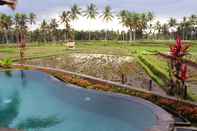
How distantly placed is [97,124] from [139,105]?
2564mm

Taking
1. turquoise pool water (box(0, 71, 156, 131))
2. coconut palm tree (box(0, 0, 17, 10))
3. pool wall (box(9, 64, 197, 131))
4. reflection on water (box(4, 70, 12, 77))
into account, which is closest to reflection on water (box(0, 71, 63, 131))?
turquoise pool water (box(0, 71, 156, 131))

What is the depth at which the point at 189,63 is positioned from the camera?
1399 inches

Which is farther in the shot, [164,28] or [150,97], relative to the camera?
[164,28]

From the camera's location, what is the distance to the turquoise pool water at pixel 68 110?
53.7ft

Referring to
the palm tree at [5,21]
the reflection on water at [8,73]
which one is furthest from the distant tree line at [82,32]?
the reflection on water at [8,73]

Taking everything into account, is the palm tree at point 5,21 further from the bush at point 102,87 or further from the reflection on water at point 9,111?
the bush at point 102,87

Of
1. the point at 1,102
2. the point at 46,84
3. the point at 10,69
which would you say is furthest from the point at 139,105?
the point at 10,69

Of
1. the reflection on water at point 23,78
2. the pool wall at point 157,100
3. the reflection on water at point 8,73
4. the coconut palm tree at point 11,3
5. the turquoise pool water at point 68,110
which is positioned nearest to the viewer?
the coconut palm tree at point 11,3

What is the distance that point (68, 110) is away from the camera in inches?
780

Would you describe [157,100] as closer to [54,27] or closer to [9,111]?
[9,111]

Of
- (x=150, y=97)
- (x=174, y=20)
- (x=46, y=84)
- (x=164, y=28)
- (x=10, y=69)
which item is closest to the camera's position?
(x=150, y=97)

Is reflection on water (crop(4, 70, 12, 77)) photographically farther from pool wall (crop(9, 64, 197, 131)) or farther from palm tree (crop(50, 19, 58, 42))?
palm tree (crop(50, 19, 58, 42))

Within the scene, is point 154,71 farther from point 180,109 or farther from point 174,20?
point 174,20

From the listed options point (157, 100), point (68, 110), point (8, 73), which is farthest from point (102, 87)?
point (8, 73)
